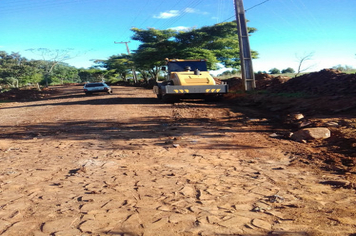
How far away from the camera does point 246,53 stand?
16.1 metres

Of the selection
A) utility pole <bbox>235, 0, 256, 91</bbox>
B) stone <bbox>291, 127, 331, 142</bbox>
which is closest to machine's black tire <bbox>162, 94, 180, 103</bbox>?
utility pole <bbox>235, 0, 256, 91</bbox>

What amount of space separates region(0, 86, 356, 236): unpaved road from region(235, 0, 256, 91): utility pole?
32.9 ft

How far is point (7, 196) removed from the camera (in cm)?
322

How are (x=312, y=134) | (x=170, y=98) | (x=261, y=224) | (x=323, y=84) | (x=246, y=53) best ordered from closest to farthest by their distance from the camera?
(x=261, y=224) → (x=312, y=134) → (x=323, y=84) → (x=170, y=98) → (x=246, y=53)

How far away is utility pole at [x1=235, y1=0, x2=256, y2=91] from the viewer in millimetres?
15719

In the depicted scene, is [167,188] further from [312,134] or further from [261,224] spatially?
[312,134]

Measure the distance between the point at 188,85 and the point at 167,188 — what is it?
9701mm

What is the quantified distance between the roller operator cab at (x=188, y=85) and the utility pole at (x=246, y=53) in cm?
287

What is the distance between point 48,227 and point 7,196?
1.10 m

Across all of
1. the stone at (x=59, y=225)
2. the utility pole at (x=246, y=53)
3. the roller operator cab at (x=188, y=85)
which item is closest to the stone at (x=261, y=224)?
the stone at (x=59, y=225)

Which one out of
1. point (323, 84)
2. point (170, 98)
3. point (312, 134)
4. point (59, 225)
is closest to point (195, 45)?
point (170, 98)

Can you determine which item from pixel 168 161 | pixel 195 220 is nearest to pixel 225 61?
pixel 168 161

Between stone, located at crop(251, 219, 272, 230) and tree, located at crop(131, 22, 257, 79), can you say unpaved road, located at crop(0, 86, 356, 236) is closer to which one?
stone, located at crop(251, 219, 272, 230)

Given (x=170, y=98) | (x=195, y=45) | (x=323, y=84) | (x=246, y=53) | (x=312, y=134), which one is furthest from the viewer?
(x=195, y=45)
